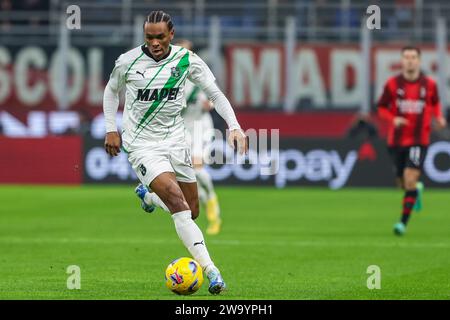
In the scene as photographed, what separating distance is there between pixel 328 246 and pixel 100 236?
3157 millimetres

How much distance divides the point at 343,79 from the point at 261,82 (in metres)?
1.96

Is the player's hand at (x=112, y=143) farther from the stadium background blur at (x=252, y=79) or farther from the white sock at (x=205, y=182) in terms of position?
the stadium background blur at (x=252, y=79)

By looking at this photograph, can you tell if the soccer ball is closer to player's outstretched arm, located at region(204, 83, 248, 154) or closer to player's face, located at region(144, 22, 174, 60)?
player's outstretched arm, located at region(204, 83, 248, 154)

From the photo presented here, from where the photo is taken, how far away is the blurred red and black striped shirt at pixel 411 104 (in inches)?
676

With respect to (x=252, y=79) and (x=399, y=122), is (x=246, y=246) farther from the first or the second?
(x=252, y=79)

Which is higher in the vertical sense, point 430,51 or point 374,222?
point 430,51

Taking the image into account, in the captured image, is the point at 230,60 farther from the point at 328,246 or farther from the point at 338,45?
the point at 328,246

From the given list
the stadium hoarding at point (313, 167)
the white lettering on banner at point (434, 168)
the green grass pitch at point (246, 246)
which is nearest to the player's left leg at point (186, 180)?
the green grass pitch at point (246, 246)

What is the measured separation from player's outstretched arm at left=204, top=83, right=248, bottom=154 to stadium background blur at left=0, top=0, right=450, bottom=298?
50.2 ft

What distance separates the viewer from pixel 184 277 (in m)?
9.94

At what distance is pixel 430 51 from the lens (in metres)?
28.2

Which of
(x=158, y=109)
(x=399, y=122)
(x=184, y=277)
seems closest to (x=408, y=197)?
(x=399, y=122)
